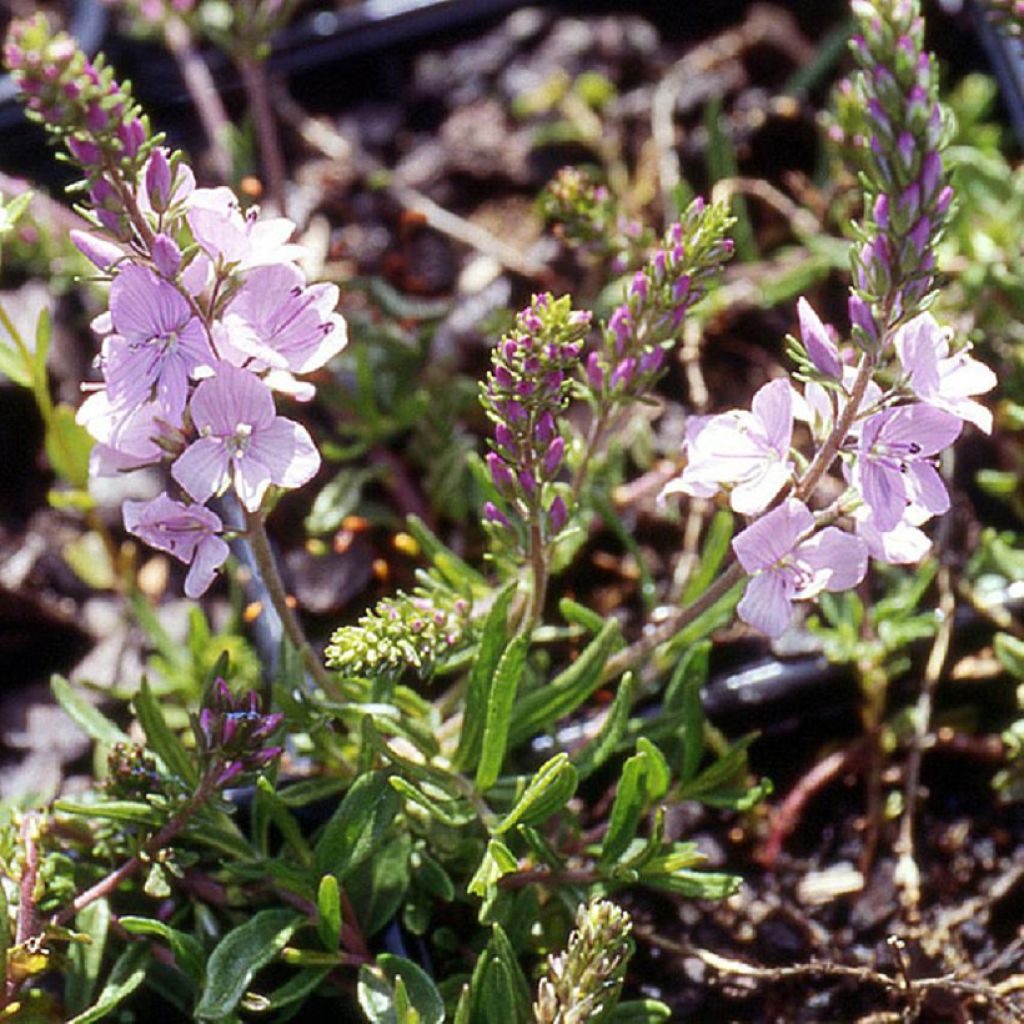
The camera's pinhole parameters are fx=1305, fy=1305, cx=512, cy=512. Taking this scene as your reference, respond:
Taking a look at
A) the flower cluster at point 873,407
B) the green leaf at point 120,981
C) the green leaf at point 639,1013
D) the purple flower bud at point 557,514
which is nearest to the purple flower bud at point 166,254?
the purple flower bud at point 557,514

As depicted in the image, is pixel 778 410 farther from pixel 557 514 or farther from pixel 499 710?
pixel 499 710

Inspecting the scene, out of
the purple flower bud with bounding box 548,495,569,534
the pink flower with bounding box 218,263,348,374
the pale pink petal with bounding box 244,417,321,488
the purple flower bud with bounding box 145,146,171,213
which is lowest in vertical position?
the purple flower bud with bounding box 548,495,569,534

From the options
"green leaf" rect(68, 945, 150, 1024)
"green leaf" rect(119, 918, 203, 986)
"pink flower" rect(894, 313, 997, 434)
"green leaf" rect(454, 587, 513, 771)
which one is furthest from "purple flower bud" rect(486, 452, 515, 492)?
"green leaf" rect(68, 945, 150, 1024)

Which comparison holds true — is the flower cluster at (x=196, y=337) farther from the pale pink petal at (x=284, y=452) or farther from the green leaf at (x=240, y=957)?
the green leaf at (x=240, y=957)

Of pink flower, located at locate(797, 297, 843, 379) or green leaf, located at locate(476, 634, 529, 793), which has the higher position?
pink flower, located at locate(797, 297, 843, 379)

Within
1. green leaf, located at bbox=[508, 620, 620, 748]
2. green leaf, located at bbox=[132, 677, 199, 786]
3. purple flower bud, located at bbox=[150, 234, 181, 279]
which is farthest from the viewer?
green leaf, located at bbox=[508, 620, 620, 748]

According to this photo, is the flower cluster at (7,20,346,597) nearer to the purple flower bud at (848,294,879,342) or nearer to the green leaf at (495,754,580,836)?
the green leaf at (495,754,580,836)

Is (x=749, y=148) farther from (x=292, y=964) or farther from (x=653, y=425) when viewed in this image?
(x=292, y=964)
